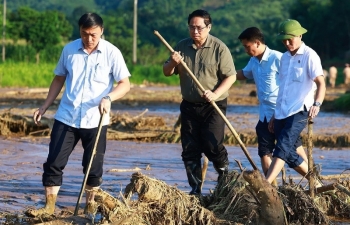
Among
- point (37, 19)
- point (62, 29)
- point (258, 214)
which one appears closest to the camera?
point (258, 214)

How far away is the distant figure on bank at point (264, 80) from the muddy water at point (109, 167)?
84cm

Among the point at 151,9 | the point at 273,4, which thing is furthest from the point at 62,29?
the point at 273,4

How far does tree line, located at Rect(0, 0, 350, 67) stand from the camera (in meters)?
69.9

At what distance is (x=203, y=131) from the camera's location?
8484 millimetres

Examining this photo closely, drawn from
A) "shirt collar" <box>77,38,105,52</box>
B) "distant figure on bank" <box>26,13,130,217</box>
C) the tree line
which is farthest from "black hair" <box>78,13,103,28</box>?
the tree line

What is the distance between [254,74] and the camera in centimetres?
934

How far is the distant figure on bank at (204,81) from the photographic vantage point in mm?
8305

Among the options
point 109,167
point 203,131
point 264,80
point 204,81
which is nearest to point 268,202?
point 203,131

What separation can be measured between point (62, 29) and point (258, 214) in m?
68.9

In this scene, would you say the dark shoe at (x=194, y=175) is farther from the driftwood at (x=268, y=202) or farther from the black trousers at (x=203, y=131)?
the driftwood at (x=268, y=202)

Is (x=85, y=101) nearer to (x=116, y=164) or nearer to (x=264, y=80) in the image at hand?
(x=264, y=80)

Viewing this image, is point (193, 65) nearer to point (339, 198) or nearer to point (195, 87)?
point (195, 87)

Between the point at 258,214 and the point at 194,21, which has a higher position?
the point at 194,21

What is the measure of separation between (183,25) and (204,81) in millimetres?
107185
